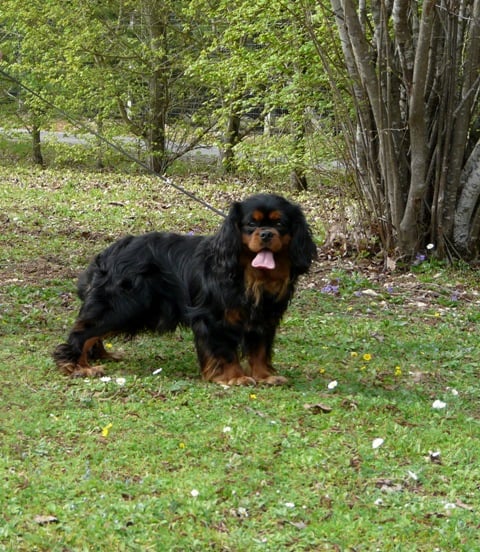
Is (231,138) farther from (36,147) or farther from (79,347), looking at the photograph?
(79,347)

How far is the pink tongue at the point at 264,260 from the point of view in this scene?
19.2ft

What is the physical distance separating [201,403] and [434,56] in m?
6.33

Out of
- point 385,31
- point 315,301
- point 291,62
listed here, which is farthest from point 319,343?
point 291,62

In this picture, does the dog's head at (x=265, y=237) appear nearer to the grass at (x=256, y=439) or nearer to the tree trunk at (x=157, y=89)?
the grass at (x=256, y=439)

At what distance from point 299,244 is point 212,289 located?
693mm

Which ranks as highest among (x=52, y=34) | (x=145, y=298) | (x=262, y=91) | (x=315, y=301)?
(x=52, y=34)

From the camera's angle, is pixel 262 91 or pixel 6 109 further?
pixel 6 109

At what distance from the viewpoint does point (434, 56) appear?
10.4 metres

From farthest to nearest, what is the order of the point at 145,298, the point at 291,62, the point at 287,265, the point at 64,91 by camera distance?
the point at 64,91 < the point at 291,62 < the point at 145,298 < the point at 287,265

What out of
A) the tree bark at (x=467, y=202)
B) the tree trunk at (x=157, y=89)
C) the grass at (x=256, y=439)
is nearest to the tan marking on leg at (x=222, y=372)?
the grass at (x=256, y=439)

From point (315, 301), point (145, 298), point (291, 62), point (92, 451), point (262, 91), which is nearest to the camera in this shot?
point (92, 451)

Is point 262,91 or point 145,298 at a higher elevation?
point 262,91

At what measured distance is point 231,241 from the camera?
19.4 feet

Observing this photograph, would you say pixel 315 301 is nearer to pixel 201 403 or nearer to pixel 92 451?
pixel 201 403
